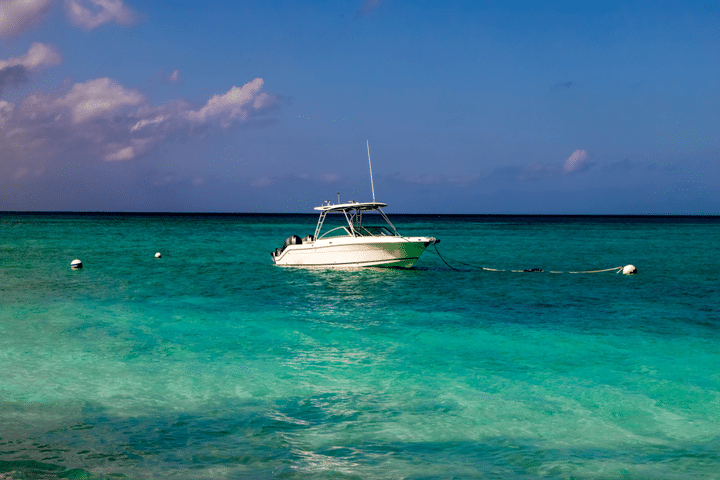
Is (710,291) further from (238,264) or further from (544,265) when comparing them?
(238,264)

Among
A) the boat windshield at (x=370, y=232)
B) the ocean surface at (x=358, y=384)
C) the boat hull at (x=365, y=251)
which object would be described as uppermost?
the boat windshield at (x=370, y=232)

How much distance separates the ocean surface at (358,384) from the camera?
683 centimetres

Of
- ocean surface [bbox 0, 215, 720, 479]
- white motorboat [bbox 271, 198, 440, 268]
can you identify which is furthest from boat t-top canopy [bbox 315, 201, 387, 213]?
ocean surface [bbox 0, 215, 720, 479]

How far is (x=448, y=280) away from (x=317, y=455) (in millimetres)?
18924

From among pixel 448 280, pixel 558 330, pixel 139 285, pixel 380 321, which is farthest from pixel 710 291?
pixel 139 285

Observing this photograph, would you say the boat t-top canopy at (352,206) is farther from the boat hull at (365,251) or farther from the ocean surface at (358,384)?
the ocean surface at (358,384)

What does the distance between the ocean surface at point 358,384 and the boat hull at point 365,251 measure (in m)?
4.48

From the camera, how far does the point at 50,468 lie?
6.37m

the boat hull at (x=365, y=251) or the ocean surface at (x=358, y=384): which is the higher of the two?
the boat hull at (x=365, y=251)

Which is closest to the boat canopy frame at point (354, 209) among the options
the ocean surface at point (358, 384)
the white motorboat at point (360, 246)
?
the white motorboat at point (360, 246)

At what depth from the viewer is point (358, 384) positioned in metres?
9.98

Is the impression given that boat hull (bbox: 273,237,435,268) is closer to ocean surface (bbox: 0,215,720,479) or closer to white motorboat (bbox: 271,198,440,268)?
white motorboat (bbox: 271,198,440,268)

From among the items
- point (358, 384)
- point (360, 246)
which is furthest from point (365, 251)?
point (358, 384)

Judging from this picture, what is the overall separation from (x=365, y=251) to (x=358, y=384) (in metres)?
16.3
